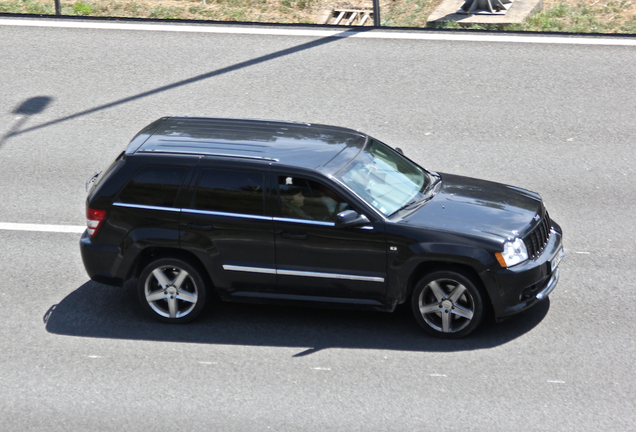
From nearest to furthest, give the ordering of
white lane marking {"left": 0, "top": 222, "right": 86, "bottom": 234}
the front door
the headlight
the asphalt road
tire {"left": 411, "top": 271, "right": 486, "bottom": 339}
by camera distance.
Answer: the asphalt road, the headlight, tire {"left": 411, "top": 271, "right": 486, "bottom": 339}, the front door, white lane marking {"left": 0, "top": 222, "right": 86, "bottom": 234}

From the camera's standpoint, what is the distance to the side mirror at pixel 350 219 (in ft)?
23.0

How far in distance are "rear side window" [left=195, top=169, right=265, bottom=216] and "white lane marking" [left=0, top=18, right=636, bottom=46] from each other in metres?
8.34

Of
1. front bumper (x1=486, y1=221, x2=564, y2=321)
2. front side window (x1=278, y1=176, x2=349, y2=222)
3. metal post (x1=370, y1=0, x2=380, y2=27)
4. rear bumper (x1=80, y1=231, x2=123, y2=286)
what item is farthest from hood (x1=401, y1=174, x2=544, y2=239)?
metal post (x1=370, y1=0, x2=380, y2=27)

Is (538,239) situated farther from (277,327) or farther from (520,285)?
(277,327)

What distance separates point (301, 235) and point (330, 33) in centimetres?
890

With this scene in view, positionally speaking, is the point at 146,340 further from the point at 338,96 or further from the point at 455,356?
the point at 338,96

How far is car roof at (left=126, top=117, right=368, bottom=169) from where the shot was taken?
747cm

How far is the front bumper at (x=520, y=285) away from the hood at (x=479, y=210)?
0.31 meters

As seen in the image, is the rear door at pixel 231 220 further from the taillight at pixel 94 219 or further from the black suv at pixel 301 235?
the taillight at pixel 94 219

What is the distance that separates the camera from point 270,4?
17.3 m

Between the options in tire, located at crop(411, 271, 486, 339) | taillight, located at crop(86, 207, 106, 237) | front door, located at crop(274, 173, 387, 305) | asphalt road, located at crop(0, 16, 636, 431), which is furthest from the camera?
taillight, located at crop(86, 207, 106, 237)

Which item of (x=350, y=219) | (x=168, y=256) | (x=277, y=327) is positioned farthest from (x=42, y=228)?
(x=350, y=219)

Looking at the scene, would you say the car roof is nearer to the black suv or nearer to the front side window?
the black suv

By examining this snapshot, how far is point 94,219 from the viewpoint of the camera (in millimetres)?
7586
